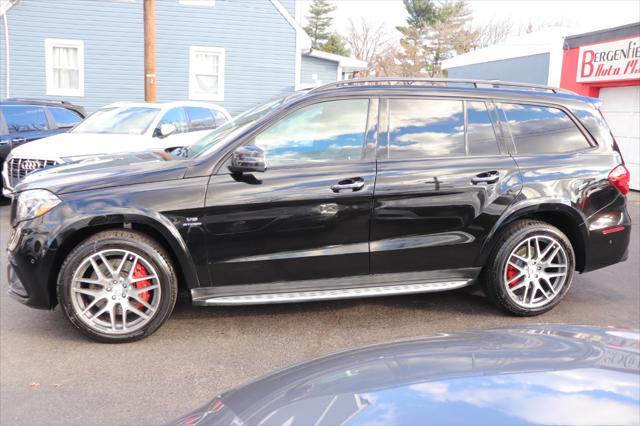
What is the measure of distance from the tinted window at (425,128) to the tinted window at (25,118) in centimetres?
799

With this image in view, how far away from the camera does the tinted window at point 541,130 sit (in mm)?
4617

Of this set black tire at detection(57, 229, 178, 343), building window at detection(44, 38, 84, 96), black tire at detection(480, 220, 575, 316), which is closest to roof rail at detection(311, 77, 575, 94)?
black tire at detection(480, 220, 575, 316)

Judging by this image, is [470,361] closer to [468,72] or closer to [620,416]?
[620,416]

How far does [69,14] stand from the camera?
1712 centimetres

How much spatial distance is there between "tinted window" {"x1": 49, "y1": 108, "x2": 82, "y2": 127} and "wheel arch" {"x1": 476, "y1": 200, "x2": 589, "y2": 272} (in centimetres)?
882

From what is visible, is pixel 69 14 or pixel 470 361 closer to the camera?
pixel 470 361

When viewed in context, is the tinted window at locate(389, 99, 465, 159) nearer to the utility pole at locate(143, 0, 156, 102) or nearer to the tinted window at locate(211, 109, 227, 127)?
the tinted window at locate(211, 109, 227, 127)

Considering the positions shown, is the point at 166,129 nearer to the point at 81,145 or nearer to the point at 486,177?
the point at 81,145

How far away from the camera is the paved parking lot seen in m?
3.18

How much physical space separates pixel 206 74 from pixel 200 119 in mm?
8862

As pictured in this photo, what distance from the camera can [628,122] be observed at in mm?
12992

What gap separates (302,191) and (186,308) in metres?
1.56

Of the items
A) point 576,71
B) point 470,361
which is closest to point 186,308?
point 470,361

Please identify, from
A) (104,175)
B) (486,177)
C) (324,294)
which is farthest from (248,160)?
(486,177)
